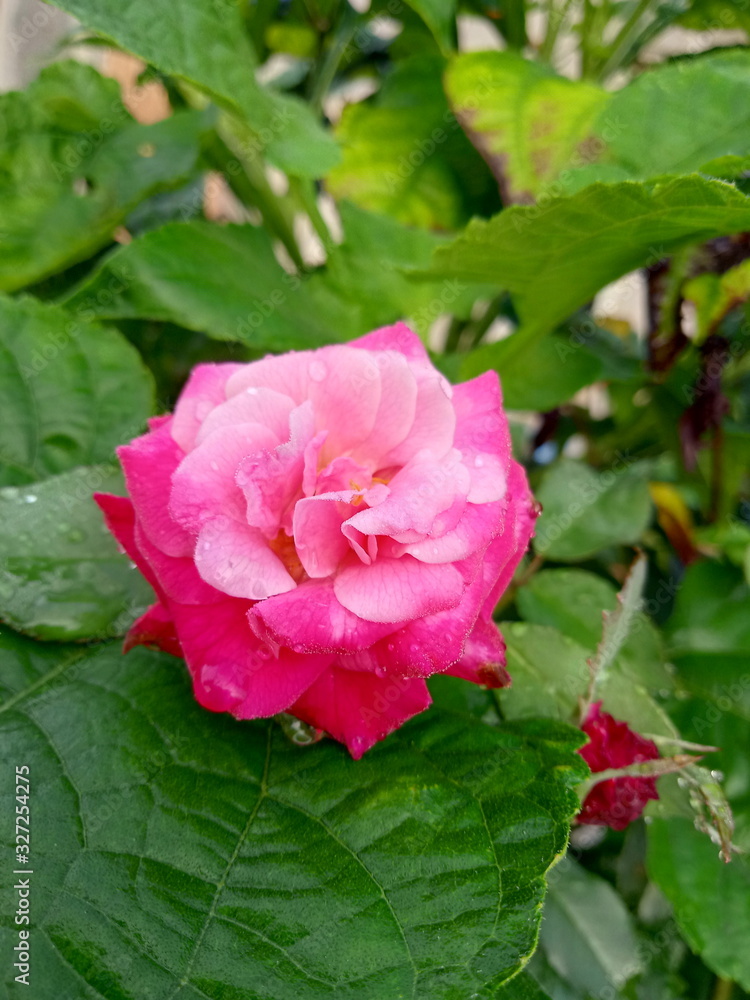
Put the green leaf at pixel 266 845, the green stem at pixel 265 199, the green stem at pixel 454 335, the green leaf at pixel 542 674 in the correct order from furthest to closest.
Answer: the green stem at pixel 454 335, the green stem at pixel 265 199, the green leaf at pixel 542 674, the green leaf at pixel 266 845

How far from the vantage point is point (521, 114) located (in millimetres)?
443

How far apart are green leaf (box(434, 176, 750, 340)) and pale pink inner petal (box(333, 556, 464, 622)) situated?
15cm

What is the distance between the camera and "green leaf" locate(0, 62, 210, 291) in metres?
A: 0.46

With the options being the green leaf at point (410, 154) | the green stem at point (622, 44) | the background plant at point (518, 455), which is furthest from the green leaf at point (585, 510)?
the green stem at point (622, 44)

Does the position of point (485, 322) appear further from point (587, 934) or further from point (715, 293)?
point (587, 934)

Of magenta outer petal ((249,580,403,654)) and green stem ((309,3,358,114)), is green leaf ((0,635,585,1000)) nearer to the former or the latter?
magenta outer petal ((249,580,403,654))

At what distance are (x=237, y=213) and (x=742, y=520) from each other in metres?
0.58

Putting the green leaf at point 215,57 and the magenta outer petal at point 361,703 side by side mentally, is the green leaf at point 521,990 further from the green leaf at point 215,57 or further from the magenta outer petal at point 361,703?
the green leaf at point 215,57

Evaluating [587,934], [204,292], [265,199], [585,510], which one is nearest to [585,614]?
[585,510]

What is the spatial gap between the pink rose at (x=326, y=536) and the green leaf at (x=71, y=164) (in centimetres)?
26

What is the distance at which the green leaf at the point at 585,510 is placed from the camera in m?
0.45

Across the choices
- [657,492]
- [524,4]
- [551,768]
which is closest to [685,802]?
[551,768]

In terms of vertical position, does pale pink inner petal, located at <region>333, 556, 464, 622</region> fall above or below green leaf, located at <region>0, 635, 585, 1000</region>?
above

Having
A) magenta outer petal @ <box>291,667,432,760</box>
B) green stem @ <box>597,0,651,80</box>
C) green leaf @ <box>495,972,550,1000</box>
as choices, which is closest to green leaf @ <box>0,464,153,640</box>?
magenta outer petal @ <box>291,667,432,760</box>
